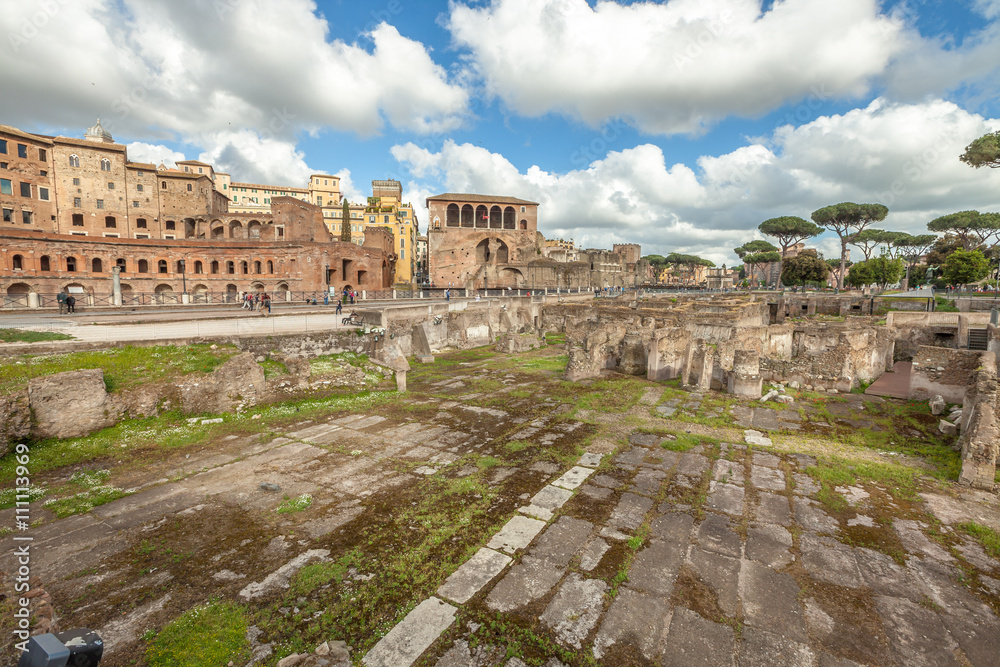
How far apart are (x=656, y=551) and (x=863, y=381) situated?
13.6 metres

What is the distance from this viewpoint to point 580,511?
5.81 metres

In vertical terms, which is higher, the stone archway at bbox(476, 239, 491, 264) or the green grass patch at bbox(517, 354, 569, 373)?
the stone archway at bbox(476, 239, 491, 264)

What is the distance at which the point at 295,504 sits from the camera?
5.74 meters

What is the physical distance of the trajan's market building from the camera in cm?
3419

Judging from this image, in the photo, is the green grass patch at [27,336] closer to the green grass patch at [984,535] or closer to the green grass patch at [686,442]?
the green grass patch at [686,442]

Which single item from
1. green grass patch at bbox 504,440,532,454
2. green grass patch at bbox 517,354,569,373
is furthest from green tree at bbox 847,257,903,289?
green grass patch at bbox 504,440,532,454

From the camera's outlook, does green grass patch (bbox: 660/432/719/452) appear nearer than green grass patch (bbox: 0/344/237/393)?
No

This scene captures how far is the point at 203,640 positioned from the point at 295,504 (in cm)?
223

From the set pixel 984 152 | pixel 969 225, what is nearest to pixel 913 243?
pixel 969 225

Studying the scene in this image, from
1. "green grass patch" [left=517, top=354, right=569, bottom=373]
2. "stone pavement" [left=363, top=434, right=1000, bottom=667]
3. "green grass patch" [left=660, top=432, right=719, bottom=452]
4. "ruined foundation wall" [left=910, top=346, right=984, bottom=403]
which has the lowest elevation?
"stone pavement" [left=363, top=434, right=1000, bottom=667]

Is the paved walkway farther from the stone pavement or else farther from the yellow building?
the yellow building

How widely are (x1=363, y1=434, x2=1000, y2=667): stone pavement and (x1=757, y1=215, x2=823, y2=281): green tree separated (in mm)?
67712

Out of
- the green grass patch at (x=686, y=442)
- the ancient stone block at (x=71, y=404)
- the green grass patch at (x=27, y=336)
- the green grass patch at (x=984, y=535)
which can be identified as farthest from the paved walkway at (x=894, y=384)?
the green grass patch at (x=27, y=336)

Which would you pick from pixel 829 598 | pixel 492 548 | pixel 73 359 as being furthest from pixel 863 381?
pixel 73 359
